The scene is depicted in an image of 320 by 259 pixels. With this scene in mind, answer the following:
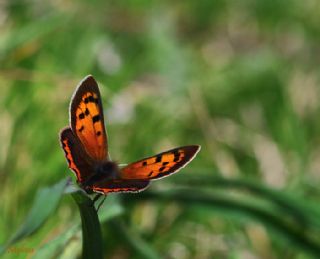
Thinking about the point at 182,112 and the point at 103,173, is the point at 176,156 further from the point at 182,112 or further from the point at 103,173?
the point at 182,112

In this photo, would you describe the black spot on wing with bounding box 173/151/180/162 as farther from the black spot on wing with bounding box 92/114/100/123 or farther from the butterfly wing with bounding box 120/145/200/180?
the black spot on wing with bounding box 92/114/100/123

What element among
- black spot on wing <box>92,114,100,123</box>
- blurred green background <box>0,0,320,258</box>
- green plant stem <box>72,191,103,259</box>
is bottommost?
blurred green background <box>0,0,320,258</box>

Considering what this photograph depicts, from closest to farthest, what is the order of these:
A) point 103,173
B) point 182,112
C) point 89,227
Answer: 1. point 89,227
2. point 103,173
3. point 182,112

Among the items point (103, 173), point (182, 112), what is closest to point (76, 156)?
point (103, 173)

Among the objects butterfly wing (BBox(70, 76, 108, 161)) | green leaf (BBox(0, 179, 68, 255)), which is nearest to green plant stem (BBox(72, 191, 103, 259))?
green leaf (BBox(0, 179, 68, 255))

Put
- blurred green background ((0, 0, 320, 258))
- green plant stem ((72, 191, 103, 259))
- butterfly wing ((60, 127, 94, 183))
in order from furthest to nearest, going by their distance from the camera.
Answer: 1. blurred green background ((0, 0, 320, 258))
2. butterfly wing ((60, 127, 94, 183))
3. green plant stem ((72, 191, 103, 259))
